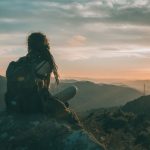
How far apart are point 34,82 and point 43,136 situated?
5.39ft

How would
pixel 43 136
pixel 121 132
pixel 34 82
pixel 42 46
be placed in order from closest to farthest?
pixel 43 136
pixel 34 82
pixel 42 46
pixel 121 132

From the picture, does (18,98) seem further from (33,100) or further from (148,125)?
(148,125)

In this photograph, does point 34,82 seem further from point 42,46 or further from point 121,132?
point 121,132

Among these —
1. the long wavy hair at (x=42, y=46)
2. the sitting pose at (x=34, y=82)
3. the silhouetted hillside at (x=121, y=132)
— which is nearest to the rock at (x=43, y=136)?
the sitting pose at (x=34, y=82)

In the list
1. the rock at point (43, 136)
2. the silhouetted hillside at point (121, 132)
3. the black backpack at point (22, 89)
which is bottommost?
the silhouetted hillside at point (121, 132)

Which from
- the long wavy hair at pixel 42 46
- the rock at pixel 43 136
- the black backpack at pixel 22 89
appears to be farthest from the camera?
the long wavy hair at pixel 42 46

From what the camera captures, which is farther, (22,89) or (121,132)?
(121,132)

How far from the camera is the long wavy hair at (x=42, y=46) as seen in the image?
16.9 meters

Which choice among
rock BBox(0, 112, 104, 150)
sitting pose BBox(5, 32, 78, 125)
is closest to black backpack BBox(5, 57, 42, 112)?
sitting pose BBox(5, 32, 78, 125)

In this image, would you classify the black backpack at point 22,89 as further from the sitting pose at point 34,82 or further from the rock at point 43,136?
the rock at point 43,136

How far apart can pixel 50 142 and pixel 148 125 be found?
11552mm

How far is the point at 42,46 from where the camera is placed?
→ 17.0 meters

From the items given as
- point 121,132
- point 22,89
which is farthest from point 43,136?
point 121,132

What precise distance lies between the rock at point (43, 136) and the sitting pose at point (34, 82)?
1.24 feet
